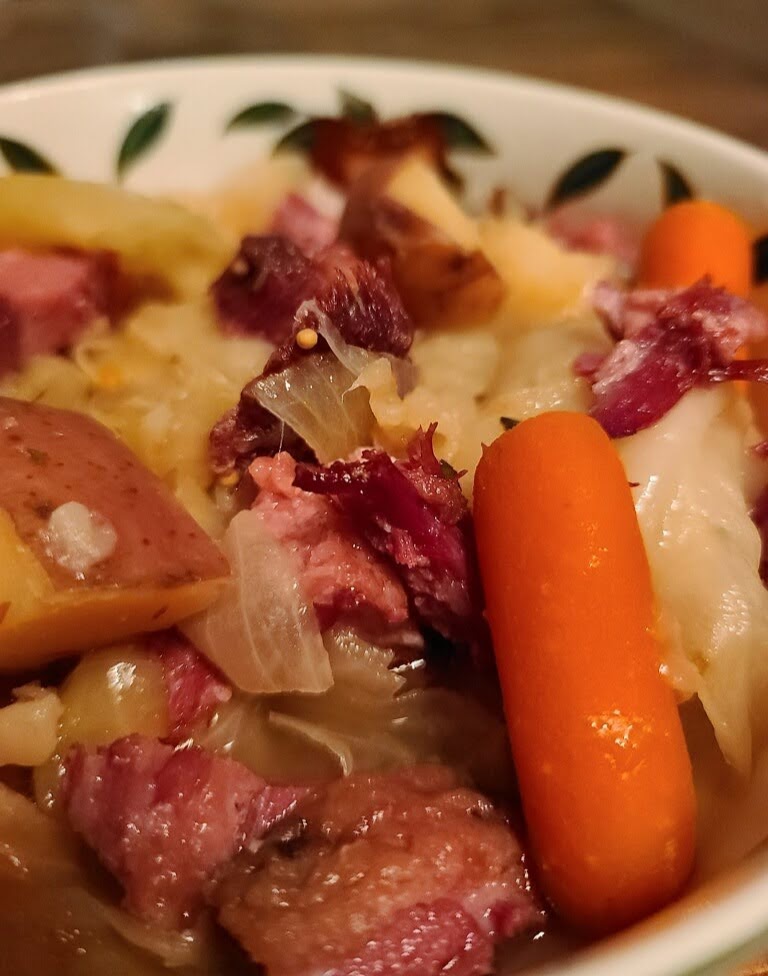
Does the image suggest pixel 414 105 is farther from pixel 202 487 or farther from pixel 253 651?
pixel 253 651

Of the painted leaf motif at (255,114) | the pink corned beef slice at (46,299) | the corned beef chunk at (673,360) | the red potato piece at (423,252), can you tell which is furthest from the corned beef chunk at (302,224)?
the corned beef chunk at (673,360)

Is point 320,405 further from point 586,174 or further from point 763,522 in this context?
point 586,174

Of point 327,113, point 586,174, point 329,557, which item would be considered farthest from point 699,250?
point 329,557

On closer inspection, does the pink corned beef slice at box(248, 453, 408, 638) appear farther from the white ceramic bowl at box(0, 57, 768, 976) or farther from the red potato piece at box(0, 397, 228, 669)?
the white ceramic bowl at box(0, 57, 768, 976)

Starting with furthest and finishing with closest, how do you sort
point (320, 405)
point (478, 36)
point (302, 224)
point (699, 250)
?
1. point (478, 36)
2. point (302, 224)
3. point (699, 250)
4. point (320, 405)

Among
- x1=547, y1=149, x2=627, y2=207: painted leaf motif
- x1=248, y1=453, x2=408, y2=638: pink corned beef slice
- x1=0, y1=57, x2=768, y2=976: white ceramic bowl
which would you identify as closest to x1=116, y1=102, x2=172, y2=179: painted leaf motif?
x1=0, y1=57, x2=768, y2=976: white ceramic bowl

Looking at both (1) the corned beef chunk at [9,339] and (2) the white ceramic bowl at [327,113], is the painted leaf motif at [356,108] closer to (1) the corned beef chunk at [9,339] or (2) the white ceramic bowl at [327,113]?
(2) the white ceramic bowl at [327,113]
